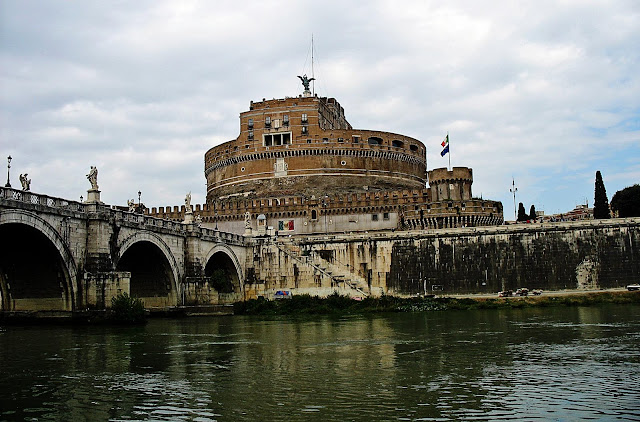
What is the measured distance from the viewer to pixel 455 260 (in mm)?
58875

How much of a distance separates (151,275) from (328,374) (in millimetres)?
30990

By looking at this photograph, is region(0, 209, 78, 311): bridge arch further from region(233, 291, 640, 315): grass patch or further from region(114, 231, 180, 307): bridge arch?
region(233, 291, 640, 315): grass patch

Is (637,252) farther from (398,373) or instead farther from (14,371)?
(14,371)

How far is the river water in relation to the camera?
1466 centimetres

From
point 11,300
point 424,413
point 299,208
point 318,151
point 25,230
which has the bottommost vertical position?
point 424,413

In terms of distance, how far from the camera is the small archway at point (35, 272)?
34.3 meters

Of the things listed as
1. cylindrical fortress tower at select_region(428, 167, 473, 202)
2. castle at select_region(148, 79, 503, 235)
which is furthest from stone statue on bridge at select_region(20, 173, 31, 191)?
cylindrical fortress tower at select_region(428, 167, 473, 202)

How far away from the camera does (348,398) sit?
52.1 ft

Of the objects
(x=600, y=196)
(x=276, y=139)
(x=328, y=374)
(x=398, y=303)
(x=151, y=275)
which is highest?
(x=276, y=139)

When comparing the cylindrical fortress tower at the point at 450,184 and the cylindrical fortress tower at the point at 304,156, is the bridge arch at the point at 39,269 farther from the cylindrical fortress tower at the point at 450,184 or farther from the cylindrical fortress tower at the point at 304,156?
the cylindrical fortress tower at the point at 304,156

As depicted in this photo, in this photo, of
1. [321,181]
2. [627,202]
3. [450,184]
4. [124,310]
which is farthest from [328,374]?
[627,202]

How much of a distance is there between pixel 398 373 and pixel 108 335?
17963 mm

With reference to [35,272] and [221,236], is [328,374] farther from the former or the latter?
[221,236]

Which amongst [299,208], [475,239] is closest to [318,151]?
[299,208]
